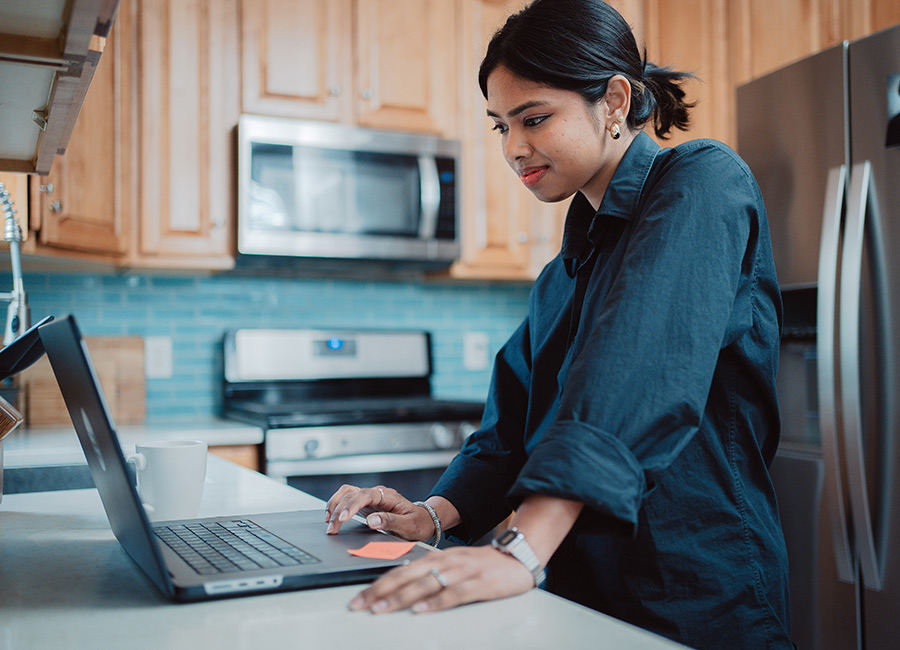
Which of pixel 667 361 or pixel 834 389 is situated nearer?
pixel 667 361

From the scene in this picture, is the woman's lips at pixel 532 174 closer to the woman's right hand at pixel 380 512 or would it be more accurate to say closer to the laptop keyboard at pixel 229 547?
the woman's right hand at pixel 380 512

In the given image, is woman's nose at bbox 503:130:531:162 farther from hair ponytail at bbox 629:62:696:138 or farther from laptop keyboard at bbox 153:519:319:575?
laptop keyboard at bbox 153:519:319:575

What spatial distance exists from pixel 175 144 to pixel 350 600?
2195 mm

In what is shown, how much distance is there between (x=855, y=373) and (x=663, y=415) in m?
1.27

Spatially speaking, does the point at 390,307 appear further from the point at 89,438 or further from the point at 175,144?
the point at 89,438

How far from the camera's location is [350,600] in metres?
0.67

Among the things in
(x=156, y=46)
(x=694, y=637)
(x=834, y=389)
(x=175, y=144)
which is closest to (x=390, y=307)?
(x=175, y=144)

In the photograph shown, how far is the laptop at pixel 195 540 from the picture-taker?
653 mm

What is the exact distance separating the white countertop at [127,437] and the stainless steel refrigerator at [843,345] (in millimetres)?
1465

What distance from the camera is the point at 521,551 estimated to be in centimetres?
72

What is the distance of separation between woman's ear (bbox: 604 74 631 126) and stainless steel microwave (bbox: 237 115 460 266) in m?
1.68

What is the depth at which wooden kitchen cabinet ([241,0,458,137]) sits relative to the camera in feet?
8.81

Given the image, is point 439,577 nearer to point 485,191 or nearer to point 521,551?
point 521,551

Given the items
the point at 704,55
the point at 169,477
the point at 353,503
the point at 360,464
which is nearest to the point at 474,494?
the point at 353,503
